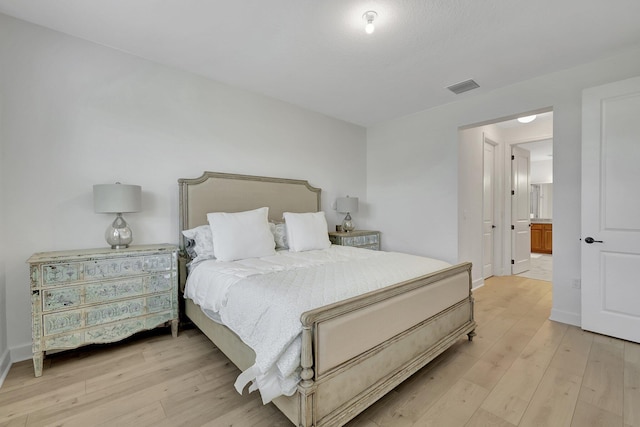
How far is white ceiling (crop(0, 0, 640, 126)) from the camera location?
2033mm

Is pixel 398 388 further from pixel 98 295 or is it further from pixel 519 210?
pixel 519 210

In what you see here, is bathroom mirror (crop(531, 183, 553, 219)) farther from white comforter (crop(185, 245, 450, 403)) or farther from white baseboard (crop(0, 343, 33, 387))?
white baseboard (crop(0, 343, 33, 387))

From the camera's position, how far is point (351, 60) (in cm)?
273

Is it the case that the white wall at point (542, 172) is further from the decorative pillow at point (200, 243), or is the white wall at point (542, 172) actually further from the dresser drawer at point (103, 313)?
the dresser drawer at point (103, 313)

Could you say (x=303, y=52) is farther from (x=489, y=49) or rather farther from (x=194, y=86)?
(x=489, y=49)

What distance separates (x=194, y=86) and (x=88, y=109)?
3.29 ft

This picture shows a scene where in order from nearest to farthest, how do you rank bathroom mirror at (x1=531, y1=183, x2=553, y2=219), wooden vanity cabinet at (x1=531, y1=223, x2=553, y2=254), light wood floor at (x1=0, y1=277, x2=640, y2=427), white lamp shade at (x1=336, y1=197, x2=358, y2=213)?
light wood floor at (x1=0, y1=277, x2=640, y2=427) < white lamp shade at (x1=336, y1=197, x2=358, y2=213) < wooden vanity cabinet at (x1=531, y1=223, x2=553, y2=254) < bathroom mirror at (x1=531, y1=183, x2=553, y2=219)

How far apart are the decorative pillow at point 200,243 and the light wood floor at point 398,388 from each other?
772 millimetres

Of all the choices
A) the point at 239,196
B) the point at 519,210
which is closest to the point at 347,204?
the point at 239,196

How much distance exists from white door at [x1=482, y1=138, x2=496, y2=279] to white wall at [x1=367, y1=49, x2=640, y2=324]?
0.36 metres

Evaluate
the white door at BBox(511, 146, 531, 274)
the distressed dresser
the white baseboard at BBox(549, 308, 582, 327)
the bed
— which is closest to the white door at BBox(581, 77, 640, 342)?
the white baseboard at BBox(549, 308, 582, 327)

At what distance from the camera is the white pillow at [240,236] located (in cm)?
256

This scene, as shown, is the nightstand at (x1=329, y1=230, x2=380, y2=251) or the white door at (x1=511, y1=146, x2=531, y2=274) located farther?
the white door at (x1=511, y1=146, x2=531, y2=274)

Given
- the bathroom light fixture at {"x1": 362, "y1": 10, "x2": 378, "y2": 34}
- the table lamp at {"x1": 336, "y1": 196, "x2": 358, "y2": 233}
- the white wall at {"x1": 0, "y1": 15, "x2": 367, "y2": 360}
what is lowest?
the table lamp at {"x1": 336, "y1": 196, "x2": 358, "y2": 233}
